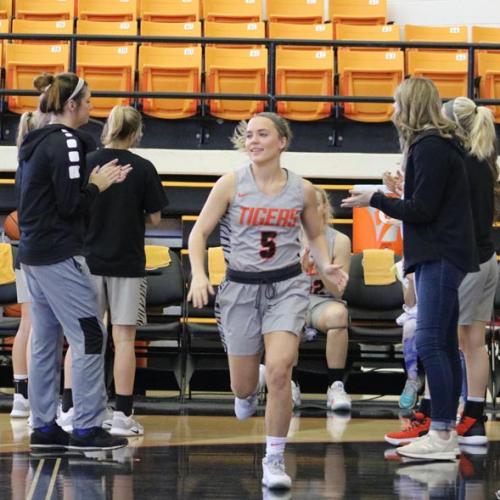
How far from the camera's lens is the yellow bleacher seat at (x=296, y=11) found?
11.0 meters

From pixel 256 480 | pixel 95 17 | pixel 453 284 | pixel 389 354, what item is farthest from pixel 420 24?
pixel 256 480

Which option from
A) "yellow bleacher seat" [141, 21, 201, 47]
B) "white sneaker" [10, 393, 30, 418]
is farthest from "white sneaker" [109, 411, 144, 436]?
"yellow bleacher seat" [141, 21, 201, 47]

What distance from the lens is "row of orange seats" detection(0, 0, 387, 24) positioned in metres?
10.8

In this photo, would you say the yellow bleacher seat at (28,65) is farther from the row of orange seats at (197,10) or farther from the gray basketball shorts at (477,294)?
the gray basketball shorts at (477,294)

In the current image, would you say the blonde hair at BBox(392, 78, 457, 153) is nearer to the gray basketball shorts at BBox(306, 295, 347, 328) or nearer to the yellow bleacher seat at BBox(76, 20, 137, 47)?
the gray basketball shorts at BBox(306, 295, 347, 328)

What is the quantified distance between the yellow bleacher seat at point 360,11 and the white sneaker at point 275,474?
25.5 ft

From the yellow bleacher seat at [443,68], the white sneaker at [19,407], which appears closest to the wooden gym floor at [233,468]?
the white sneaker at [19,407]

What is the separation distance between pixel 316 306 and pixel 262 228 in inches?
104

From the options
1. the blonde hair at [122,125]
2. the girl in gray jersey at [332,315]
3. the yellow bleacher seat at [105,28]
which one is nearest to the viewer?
the blonde hair at [122,125]

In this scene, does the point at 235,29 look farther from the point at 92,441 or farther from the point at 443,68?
the point at 92,441

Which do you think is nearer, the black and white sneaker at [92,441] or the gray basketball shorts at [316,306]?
the black and white sneaker at [92,441]

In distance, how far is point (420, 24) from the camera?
11.8 meters

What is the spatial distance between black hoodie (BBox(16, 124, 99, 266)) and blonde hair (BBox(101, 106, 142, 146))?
52 centimetres

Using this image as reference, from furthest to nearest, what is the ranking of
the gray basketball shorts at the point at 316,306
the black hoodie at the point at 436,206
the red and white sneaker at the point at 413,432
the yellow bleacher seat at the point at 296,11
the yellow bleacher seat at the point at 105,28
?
1. the yellow bleacher seat at the point at 296,11
2. the yellow bleacher seat at the point at 105,28
3. the gray basketball shorts at the point at 316,306
4. the red and white sneaker at the point at 413,432
5. the black hoodie at the point at 436,206
